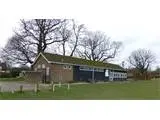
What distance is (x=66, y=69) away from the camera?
99.1 feet

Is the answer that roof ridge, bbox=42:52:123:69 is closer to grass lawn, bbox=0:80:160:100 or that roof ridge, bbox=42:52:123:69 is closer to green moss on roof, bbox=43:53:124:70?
green moss on roof, bbox=43:53:124:70

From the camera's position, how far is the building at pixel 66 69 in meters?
28.0

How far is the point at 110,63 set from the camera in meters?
41.7

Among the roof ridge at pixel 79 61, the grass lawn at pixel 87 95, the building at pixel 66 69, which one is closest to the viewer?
the grass lawn at pixel 87 95

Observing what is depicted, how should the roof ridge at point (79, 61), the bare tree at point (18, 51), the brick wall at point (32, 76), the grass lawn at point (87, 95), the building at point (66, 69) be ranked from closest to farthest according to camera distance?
1. the grass lawn at point (87, 95)
2. the brick wall at point (32, 76)
3. the bare tree at point (18, 51)
4. the building at point (66, 69)
5. the roof ridge at point (79, 61)

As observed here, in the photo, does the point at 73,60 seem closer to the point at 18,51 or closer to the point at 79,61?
the point at 79,61

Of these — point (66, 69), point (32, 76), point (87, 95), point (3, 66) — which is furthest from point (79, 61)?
point (87, 95)

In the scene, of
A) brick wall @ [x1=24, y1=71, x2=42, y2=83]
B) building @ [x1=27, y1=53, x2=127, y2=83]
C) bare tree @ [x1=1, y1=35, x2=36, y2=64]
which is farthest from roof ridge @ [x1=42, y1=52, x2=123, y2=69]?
brick wall @ [x1=24, y1=71, x2=42, y2=83]

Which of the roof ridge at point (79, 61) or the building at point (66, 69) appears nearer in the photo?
the building at point (66, 69)

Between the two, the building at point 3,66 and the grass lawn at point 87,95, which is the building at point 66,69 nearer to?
the building at point 3,66

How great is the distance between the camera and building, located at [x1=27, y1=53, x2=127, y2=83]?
2798cm

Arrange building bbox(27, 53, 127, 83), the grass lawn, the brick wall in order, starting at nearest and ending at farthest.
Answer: the grass lawn
the brick wall
building bbox(27, 53, 127, 83)

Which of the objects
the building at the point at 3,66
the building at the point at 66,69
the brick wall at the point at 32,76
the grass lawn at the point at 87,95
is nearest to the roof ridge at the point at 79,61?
the building at the point at 66,69

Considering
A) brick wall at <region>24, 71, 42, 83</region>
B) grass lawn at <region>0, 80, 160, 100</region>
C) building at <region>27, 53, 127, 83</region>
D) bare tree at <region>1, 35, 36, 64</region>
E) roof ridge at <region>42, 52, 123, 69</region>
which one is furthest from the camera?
roof ridge at <region>42, 52, 123, 69</region>
